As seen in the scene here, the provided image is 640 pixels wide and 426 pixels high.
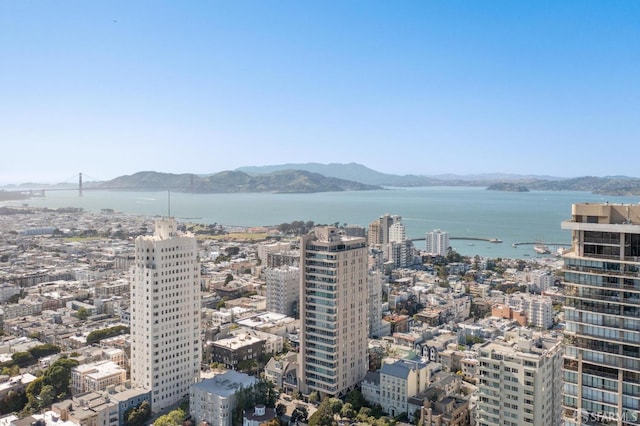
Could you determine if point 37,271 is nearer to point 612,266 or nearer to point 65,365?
point 65,365

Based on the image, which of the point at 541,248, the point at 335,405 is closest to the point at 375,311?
the point at 335,405

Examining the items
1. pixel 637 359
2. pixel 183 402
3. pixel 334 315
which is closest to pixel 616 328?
pixel 637 359

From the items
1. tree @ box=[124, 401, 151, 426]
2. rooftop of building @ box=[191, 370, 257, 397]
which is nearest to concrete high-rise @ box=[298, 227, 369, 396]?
rooftop of building @ box=[191, 370, 257, 397]

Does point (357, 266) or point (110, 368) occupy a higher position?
point (357, 266)

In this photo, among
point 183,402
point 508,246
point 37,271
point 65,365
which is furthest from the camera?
point 508,246

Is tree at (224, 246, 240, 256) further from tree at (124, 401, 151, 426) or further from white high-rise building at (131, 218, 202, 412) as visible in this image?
tree at (124, 401, 151, 426)

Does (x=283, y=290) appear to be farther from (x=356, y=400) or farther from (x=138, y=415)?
(x=138, y=415)
